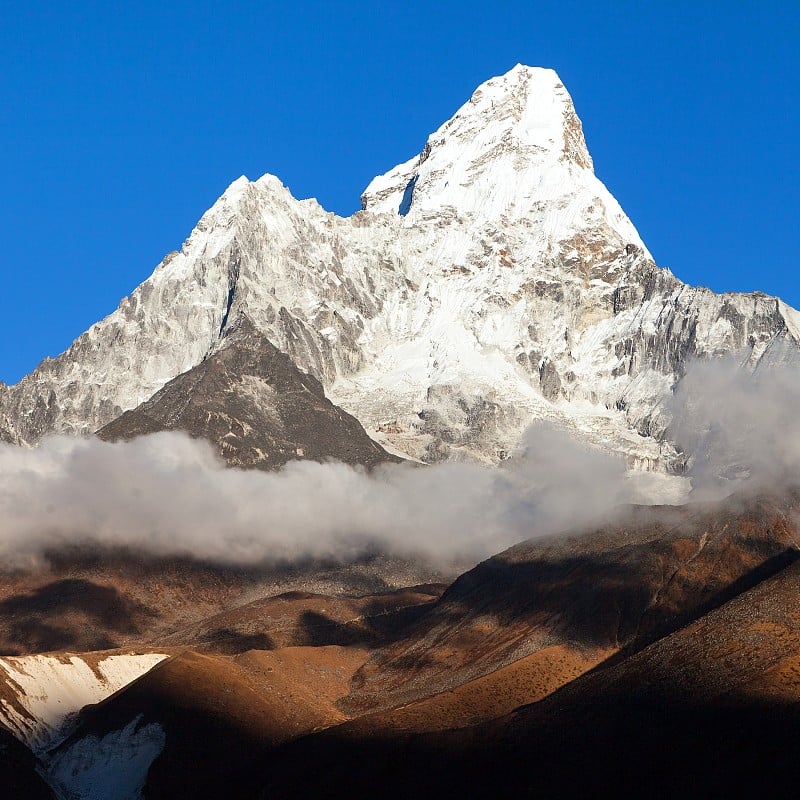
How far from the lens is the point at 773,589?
543 feet

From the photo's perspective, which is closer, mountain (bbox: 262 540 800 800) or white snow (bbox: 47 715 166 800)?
mountain (bbox: 262 540 800 800)

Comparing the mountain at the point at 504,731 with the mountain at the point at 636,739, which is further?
the mountain at the point at 504,731

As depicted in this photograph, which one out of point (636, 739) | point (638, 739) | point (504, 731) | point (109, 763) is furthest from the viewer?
point (109, 763)

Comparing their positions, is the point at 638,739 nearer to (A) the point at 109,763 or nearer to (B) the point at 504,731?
(B) the point at 504,731

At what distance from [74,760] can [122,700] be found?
1305 centimetres

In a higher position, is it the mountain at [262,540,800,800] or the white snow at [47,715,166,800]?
the white snow at [47,715,166,800]

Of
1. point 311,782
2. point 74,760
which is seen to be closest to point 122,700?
point 74,760

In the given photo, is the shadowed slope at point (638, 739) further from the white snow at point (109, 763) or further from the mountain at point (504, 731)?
the white snow at point (109, 763)

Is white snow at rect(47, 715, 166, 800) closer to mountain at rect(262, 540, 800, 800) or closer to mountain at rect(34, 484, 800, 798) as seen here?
mountain at rect(34, 484, 800, 798)

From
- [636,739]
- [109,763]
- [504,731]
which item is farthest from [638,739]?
[109,763]

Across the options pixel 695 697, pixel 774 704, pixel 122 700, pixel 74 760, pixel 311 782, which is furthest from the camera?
pixel 122 700

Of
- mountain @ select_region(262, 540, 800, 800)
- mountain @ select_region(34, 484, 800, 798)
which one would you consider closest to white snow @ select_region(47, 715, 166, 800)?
mountain @ select_region(34, 484, 800, 798)

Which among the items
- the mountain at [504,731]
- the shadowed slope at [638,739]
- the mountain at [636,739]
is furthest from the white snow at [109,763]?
the shadowed slope at [638,739]

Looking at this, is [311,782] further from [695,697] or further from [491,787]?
[695,697]
